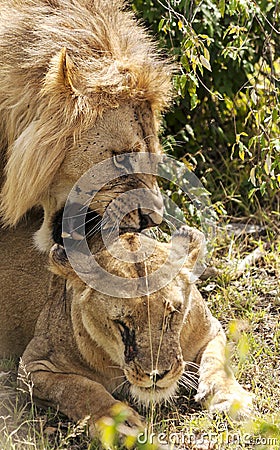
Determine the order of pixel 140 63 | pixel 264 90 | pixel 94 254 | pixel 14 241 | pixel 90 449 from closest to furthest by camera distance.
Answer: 1. pixel 90 449
2. pixel 94 254
3. pixel 140 63
4. pixel 14 241
5. pixel 264 90

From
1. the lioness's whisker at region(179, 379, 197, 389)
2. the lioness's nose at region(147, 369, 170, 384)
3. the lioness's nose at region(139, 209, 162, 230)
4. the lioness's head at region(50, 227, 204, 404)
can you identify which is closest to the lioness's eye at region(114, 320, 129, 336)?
the lioness's head at region(50, 227, 204, 404)

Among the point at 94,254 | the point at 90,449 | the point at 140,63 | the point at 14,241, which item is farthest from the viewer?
the point at 14,241

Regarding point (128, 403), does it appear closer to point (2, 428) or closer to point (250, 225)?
point (2, 428)

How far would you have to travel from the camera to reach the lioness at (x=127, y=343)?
12.1ft

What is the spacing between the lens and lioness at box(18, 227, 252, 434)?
3699 millimetres

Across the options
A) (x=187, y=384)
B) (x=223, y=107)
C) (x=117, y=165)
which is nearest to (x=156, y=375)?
(x=187, y=384)

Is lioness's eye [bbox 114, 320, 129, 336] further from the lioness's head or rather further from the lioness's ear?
the lioness's ear

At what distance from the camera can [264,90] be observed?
6023 mm

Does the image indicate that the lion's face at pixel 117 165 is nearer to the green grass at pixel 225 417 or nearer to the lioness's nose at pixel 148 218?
the lioness's nose at pixel 148 218

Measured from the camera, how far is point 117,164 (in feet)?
13.7

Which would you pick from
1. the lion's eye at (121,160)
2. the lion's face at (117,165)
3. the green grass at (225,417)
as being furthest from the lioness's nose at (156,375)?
the lion's eye at (121,160)

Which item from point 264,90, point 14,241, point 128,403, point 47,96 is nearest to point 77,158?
point 47,96

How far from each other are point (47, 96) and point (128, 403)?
1.48 metres

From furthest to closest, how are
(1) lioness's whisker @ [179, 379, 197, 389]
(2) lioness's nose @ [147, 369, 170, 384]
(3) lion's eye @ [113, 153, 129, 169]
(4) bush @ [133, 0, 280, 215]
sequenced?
(4) bush @ [133, 0, 280, 215], (3) lion's eye @ [113, 153, 129, 169], (1) lioness's whisker @ [179, 379, 197, 389], (2) lioness's nose @ [147, 369, 170, 384]
